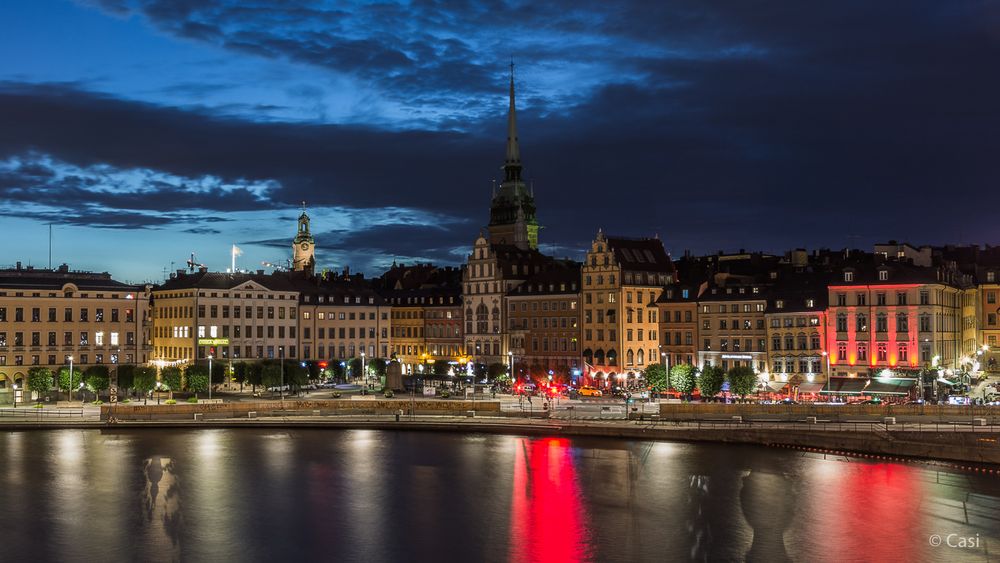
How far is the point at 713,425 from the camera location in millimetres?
66250

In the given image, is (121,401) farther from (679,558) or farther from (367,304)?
(679,558)

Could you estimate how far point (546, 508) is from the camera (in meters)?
44.7

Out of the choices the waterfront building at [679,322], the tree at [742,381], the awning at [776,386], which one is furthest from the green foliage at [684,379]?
the waterfront building at [679,322]

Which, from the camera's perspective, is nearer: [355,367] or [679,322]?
[679,322]

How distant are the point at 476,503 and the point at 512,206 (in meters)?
107

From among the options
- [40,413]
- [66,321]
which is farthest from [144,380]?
[66,321]

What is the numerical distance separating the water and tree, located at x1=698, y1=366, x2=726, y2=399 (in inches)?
623

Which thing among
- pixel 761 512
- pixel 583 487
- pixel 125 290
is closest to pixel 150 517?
pixel 583 487

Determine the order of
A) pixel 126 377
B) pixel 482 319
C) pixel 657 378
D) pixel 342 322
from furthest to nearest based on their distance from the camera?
pixel 342 322 < pixel 482 319 < pixel 126 377 < pixel 657 378

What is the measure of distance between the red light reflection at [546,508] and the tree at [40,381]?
1538 inches

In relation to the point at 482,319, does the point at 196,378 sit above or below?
below

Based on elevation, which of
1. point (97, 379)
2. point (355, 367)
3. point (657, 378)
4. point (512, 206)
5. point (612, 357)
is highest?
point (512, 206)

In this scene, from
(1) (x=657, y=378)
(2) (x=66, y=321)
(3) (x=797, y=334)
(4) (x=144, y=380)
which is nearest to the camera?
(4) (x=144, y=380)

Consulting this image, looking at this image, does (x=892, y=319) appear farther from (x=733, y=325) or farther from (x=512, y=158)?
(x=512, y=158)
